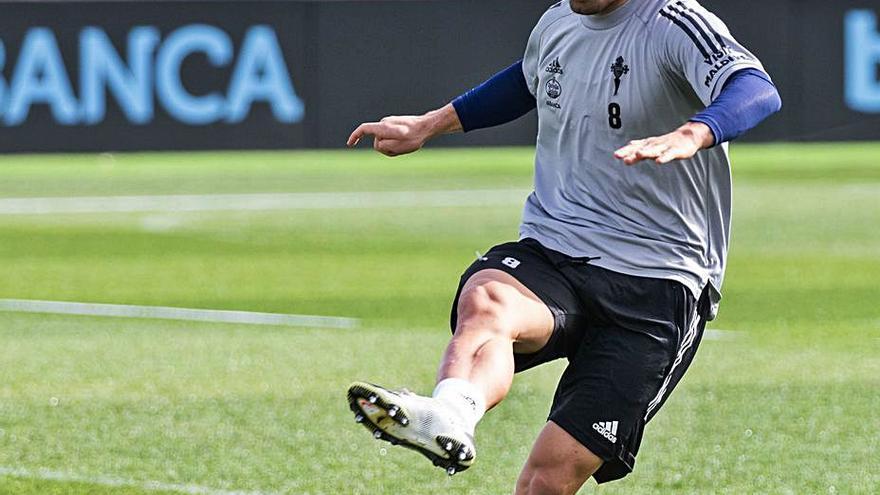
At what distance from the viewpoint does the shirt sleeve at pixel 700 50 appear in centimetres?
562

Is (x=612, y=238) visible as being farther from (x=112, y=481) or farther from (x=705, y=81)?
(x=112, y=481)

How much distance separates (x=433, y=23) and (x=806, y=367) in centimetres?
1640

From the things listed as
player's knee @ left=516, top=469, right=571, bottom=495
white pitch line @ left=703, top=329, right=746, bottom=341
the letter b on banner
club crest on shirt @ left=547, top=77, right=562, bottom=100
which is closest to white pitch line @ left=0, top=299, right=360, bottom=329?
white pitch line @ left=703, top=329, right=746, bottom=341

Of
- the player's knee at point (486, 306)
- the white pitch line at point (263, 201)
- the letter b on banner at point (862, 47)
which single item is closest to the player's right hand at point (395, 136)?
the player's knee at point (486, 306)

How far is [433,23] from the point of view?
2638 centimetres

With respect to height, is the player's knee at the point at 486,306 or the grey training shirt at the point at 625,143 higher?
the grey training shirt at the point at 625,143

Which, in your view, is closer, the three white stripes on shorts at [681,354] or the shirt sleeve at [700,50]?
the shirt sleeve at [700,50]

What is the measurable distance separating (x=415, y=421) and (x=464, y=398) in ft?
0.78

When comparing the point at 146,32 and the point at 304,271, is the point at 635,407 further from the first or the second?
the point at 146,32

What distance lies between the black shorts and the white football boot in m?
0.87

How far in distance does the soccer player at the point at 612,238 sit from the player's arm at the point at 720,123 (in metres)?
0.03

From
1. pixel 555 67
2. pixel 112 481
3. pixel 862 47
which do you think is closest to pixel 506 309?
pixel 555 67

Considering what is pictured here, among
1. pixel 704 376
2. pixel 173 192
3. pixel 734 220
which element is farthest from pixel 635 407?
pixel 173 192

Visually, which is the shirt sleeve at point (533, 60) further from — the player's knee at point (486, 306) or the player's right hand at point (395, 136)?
the player's knee at point (486, 306)
